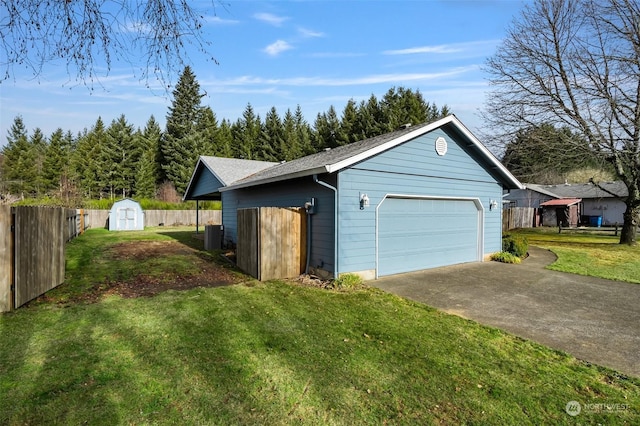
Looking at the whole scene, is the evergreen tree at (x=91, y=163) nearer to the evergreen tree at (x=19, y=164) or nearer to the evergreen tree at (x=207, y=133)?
the evergreen tree at (x=19, y=164)

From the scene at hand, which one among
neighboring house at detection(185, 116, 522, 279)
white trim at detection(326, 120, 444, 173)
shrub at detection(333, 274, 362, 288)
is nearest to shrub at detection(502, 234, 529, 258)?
neighboring house at detection(185, 116, 522, 279)

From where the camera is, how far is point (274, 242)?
806 cm

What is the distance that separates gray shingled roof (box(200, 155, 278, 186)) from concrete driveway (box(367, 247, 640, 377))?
341 inches

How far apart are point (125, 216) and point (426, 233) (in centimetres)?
2238

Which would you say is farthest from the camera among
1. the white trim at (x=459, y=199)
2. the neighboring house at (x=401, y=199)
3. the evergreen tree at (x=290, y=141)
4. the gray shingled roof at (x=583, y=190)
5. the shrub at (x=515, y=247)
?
the evergreen tree at (x=290, y=141)

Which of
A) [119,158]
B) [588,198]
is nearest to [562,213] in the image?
[588,198]

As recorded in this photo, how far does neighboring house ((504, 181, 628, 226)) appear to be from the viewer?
3020cm

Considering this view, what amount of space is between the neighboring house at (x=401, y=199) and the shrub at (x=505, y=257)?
0.29 meters

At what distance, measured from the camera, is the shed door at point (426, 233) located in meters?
8.61

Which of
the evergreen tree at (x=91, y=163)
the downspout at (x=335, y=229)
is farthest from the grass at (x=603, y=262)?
the evergreen tree at (x=91, y=163)

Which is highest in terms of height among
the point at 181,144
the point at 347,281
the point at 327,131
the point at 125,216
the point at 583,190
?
Result: the point at 327,131

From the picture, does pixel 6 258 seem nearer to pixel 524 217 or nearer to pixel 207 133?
pixel 524 217

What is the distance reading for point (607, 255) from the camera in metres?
12.0

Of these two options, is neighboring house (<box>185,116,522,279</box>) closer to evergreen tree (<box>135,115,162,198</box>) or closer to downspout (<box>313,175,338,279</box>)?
downspout (<box>313,175,338,279</box>)
